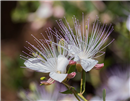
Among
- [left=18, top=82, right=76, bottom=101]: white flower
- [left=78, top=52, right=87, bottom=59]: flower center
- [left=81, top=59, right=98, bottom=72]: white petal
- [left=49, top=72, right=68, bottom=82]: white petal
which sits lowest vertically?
[left=18, top=82, right=76, bottom=101]: white flower

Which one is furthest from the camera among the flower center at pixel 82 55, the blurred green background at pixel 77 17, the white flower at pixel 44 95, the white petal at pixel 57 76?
the blurred green background at pixel 77 17

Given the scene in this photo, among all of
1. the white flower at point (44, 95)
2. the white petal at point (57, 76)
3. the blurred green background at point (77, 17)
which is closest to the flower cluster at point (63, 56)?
the white petal at point (57, 76)

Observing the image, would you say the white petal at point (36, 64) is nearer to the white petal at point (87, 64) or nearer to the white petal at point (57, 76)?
the white petal at point (57, 76)

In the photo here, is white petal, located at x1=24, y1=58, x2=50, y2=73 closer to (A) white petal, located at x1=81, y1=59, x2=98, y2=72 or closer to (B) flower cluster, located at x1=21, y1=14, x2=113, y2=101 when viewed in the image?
(B) flower cluster, located at x1=21, y1=14, x2=113, y2=101

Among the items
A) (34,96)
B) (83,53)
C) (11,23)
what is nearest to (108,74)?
(34,96)

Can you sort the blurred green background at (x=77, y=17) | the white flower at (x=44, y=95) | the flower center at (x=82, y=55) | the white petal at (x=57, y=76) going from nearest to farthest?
the white petal at (x=57, y=76) → the flower center at (x=82, y=55) → the white flower at (x=44, y=95) → the blurred green background at (x=77, y=17)

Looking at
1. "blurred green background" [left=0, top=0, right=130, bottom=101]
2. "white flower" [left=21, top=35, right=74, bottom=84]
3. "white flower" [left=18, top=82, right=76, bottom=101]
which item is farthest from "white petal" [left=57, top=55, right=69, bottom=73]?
"blurred green background" [left=0, top=0, right=130, bottom=101]

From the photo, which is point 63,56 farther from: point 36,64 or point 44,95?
point 44,95

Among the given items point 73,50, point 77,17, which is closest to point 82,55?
point 73,50

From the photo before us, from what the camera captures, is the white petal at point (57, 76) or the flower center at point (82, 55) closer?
the white petal at point (57, 76)

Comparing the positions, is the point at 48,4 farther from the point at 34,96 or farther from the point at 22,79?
the point at 34,96
